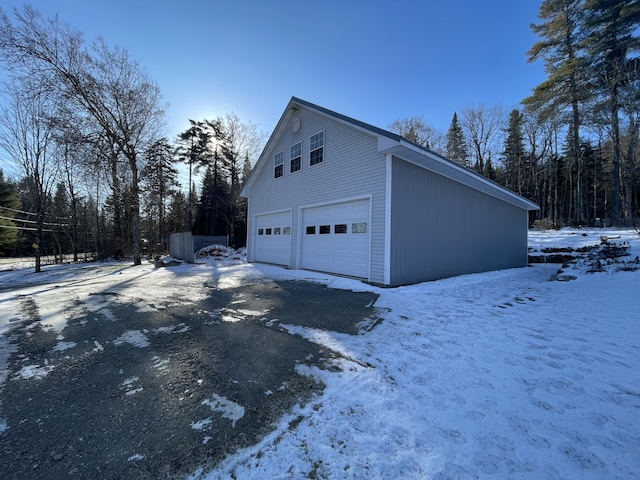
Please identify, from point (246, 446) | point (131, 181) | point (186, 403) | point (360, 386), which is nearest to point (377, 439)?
point (360, 386)

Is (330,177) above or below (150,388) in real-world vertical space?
above

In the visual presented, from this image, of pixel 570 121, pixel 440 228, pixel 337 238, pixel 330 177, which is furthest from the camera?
pixel 570 121

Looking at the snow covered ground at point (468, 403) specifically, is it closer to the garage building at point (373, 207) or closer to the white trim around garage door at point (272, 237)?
the garage building at point (373, 207)

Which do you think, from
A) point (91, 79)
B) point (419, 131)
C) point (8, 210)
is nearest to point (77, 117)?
point (91, 79)

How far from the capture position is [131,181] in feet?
47.0

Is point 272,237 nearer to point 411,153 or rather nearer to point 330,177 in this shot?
point 330,177

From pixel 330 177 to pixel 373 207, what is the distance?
2.24 metres

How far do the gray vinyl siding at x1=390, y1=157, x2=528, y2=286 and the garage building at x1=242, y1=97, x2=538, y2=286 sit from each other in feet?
0.10

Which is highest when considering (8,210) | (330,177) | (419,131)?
(419,131)

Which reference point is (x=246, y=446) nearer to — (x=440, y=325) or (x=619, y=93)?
(x=440, y=325)

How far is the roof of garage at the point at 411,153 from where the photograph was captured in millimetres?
6582

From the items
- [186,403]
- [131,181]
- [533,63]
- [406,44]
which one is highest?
[533,63]

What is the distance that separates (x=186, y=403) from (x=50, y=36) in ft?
59.9

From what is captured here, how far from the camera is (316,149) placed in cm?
962
